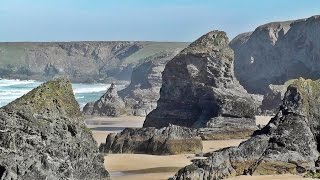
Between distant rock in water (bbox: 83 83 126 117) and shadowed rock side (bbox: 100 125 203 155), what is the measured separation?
25.9 meters

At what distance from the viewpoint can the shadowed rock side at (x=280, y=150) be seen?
19719mm

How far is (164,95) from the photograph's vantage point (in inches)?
1529

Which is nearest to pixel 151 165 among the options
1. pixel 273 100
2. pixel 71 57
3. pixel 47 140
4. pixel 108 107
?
pixel 47 140

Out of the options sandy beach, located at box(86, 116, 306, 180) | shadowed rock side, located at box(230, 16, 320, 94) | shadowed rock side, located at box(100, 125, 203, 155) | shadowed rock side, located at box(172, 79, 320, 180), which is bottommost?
sandy beach, located at box(86, 116, 306, 180)

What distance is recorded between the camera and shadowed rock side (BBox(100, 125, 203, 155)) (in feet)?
91.9

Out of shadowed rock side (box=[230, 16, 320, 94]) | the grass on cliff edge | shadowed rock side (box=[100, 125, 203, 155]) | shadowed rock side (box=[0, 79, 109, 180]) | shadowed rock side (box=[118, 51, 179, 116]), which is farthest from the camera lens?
the grass on cliff edge

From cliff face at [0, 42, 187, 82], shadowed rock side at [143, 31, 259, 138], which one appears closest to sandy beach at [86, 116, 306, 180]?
shadowed rock side at [143, 31, 259, 138]

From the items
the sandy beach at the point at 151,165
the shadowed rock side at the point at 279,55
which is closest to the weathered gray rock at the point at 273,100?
the shadowed rock side at the point at 279,55

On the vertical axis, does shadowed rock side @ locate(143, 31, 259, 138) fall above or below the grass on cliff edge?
below

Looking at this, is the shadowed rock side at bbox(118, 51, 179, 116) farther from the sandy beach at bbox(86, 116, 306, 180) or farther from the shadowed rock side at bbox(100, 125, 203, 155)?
the shadowed rock side at bbox(100, 125, 203, 155)

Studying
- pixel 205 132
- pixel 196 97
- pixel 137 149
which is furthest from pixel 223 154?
pixel 196 97

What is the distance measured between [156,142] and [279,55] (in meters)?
56.7

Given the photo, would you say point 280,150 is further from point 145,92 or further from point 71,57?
point 71,57

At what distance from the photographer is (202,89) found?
1463 inches
